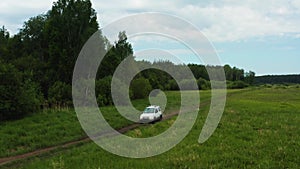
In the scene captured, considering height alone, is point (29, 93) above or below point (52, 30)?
below

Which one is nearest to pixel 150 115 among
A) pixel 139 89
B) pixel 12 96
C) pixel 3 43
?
pixel 12 96

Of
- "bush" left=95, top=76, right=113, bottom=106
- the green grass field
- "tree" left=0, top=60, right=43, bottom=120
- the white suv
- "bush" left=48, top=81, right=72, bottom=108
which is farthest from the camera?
"bush" left=95, top=76, right=113, bottom=106

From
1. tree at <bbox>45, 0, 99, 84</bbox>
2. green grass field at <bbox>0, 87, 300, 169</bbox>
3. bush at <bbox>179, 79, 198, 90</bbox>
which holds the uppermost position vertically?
tree at <bbox>45, 0, 99, 84</bbox>

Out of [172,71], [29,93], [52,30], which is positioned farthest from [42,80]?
[172,71]

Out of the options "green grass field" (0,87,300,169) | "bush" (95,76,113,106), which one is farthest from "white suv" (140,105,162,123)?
"bush" (95,76,113,106)

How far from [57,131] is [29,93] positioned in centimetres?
817

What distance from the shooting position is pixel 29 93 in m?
31.3

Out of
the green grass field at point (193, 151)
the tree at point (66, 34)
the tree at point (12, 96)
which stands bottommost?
the green grass field at point (193, 151)

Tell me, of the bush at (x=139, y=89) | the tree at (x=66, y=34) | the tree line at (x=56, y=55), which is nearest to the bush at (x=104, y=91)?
the tree line at (x=56, y=55)

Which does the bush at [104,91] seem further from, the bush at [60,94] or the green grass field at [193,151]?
the green grass field at [193,151]

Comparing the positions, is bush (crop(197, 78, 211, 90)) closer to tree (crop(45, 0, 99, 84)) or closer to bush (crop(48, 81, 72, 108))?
tree (crop(45, 0, 99, 84))

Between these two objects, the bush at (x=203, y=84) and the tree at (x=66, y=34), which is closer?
the tree at (x=66, y=34)

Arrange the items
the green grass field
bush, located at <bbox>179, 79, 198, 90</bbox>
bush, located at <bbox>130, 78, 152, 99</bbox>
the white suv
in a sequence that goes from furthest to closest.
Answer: bush, located at <bbox>179, 79, 198, 90</bbox> → bush, located at <bbox>130, 78, 152, 99</bbox> → the white suv → the green grass field

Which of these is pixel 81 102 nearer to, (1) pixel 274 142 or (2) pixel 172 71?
(1) pixel 274 142
